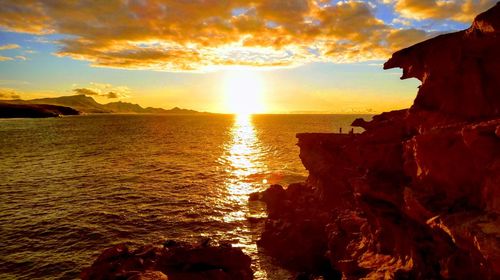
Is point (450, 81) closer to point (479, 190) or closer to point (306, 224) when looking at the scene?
point (479, 190)

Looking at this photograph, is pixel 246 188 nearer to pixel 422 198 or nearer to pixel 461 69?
pixel 422 198

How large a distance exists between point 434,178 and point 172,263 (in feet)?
53.3

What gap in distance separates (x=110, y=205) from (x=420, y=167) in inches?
1612

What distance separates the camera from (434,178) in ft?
52.0

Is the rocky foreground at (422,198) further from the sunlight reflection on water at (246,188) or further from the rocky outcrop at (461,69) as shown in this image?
the sunlight reflection on water at (246,188)

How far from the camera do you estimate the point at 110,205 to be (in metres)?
45.1

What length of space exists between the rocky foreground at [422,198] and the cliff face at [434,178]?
5 centimetres

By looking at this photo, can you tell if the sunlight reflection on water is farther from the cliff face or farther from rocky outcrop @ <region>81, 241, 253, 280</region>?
rocky outcrop @ <region>81, 241, 253, 280</region>

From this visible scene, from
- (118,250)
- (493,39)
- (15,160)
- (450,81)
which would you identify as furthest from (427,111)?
(15,160)

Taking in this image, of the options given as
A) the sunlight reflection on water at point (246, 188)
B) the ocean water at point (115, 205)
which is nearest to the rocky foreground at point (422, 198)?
the sunlight reflection on water at point (246, 188)

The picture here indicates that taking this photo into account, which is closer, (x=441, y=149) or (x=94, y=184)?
(x=441, y=149)

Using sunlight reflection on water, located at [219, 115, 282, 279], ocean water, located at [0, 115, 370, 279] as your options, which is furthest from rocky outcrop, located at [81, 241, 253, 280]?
ocean water, located at [0, 115, 370, 279]

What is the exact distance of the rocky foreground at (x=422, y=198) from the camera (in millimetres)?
12844

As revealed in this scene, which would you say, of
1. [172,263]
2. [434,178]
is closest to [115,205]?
[172,263]
